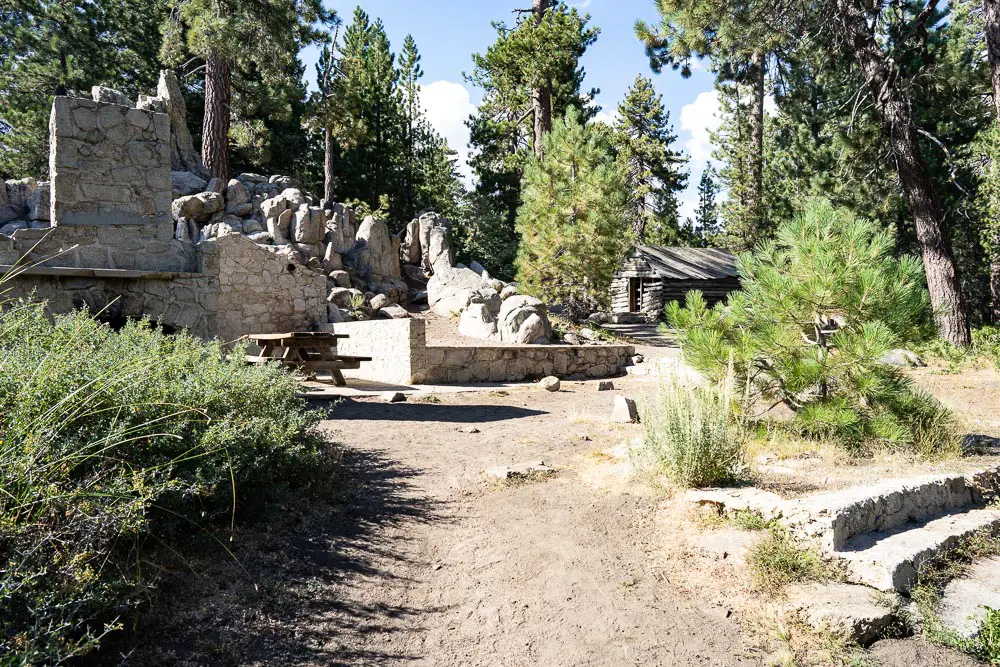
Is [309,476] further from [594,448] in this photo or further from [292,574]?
[594,448]

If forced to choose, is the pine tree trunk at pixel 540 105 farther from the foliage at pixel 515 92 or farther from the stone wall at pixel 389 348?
the stone wall at pixel 389 348

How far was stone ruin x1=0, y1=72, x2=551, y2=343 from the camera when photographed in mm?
7793

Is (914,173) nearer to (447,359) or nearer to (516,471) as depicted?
(447,359)

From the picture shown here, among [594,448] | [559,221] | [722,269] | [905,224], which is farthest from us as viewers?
[722,269]

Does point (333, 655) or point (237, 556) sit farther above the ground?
point (237, 556)

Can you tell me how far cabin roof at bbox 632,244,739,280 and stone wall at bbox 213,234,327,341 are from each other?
53.2ft

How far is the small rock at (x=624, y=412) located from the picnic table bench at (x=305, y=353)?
368cm

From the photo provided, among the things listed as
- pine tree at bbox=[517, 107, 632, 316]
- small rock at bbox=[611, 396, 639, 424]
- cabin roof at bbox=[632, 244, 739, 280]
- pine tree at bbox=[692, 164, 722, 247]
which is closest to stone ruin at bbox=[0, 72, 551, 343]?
pine tree at bbox=[517, 107, 632, 316]

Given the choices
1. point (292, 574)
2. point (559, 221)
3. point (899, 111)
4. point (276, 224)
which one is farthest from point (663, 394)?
point (276, 224)

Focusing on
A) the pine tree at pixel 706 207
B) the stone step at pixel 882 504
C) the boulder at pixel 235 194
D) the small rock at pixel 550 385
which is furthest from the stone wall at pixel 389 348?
the pine tree at pixel 706 207

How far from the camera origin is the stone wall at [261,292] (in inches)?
416

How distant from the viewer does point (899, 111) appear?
39.0 ft

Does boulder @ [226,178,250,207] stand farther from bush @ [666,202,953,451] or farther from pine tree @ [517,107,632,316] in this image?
bush @ [666,202,953,451]

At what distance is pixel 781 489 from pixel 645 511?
993 millimetres
